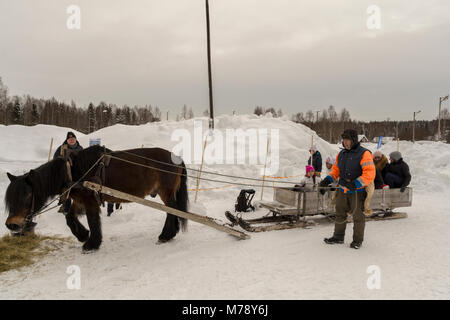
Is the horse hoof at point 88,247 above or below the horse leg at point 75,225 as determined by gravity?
below

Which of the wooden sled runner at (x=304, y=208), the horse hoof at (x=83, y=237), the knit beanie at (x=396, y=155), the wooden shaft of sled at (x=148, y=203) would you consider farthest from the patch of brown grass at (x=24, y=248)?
the knit beanie at (x=396, y=155)

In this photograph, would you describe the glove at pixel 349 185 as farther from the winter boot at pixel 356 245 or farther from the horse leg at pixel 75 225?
the horse leg at pixel 75 225

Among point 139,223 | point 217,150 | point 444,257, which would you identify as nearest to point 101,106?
point 217,150

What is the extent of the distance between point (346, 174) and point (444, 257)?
1.69 meters

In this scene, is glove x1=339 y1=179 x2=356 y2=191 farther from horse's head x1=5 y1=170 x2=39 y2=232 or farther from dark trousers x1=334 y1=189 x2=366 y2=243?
horse's head x1=5 y1=170 x2=39 y2=232

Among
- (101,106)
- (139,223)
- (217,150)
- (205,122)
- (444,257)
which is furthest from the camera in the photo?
(101,106)

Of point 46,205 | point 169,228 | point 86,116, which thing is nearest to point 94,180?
point 46,205

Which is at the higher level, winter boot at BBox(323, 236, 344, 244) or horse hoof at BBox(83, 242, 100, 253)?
winter boot at BBox(323, 236, 344, 244)

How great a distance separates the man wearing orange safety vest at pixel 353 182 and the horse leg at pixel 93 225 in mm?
3756

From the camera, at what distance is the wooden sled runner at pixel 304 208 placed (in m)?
5.22

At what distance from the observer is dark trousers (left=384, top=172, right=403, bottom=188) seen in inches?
236

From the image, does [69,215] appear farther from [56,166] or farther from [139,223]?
[139,223]

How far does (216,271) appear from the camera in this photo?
11.3 feet

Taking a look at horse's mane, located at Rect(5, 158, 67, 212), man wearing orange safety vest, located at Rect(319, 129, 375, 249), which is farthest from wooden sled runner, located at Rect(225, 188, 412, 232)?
horse's mane, located at Rect(5, 158, 67, 212)
